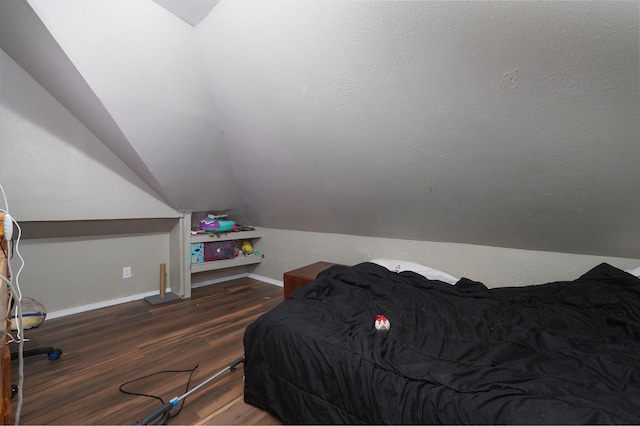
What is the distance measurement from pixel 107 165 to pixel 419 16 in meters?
2.68

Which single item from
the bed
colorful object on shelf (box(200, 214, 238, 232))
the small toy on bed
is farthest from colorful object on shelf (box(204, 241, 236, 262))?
the small toy on bed

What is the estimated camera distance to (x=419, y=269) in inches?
91.1

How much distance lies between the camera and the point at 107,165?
A: 8.13 ft

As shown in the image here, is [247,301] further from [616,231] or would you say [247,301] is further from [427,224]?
[616,231]

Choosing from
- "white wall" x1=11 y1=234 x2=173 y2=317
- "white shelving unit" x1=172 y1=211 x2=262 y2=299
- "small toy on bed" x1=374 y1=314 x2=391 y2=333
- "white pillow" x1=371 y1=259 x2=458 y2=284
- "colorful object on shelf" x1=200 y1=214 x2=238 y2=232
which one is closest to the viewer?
"small toy on bed" x1=374 y1=314 x2=391 y2=333

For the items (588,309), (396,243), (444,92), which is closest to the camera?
(444,92)

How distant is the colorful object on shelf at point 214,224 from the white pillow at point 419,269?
5.97 ft

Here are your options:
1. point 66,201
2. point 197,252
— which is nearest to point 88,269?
point 66,201

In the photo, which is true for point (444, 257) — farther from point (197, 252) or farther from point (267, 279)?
point (197, 252)

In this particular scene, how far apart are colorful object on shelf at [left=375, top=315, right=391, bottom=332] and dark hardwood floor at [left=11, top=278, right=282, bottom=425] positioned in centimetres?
68

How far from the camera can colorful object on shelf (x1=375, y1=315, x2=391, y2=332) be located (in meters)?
1.38

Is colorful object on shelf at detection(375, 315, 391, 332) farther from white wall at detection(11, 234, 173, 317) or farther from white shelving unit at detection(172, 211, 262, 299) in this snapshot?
white wall at detection(11, 234, 173, 317)

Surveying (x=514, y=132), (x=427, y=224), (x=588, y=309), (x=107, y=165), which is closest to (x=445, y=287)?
(x=427, y=224)

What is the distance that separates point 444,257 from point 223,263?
7.85 ft
